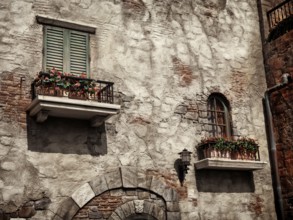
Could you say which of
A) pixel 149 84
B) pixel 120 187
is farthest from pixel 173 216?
pixel 149 84

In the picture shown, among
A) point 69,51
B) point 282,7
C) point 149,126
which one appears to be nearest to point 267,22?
point 282,7

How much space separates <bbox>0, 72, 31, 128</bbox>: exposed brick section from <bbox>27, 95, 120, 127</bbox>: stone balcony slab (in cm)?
23

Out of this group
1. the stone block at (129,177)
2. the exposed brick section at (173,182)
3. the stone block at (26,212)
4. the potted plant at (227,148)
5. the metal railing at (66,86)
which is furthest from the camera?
the potted plant at (227,148)

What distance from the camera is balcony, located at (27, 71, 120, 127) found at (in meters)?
9.61

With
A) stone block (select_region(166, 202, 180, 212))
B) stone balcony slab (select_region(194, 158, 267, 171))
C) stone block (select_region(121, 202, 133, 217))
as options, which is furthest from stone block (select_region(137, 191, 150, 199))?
stone balcony slab (select_region(194, 158, 267, 171))

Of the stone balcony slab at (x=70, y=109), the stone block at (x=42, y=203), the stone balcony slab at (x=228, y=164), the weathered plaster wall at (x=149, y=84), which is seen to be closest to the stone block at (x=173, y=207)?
the weathered plaster wall at (x=149, y=84)

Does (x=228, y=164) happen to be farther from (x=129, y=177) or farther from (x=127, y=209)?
(x=127, y=209)

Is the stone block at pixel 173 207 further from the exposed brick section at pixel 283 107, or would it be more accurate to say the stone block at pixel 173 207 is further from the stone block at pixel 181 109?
the exposed brick section at pixel 283 107

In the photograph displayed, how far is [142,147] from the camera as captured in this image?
37.1ft

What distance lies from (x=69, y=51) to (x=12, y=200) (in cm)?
367

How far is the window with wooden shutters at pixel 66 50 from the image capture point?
10.6 meters

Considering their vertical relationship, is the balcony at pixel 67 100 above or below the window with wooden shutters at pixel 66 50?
below

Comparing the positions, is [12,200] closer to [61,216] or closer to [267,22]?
[61,216]

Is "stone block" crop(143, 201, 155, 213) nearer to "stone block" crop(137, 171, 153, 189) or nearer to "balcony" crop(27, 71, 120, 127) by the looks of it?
"stone block" crop(137, 171, 153, 189)
